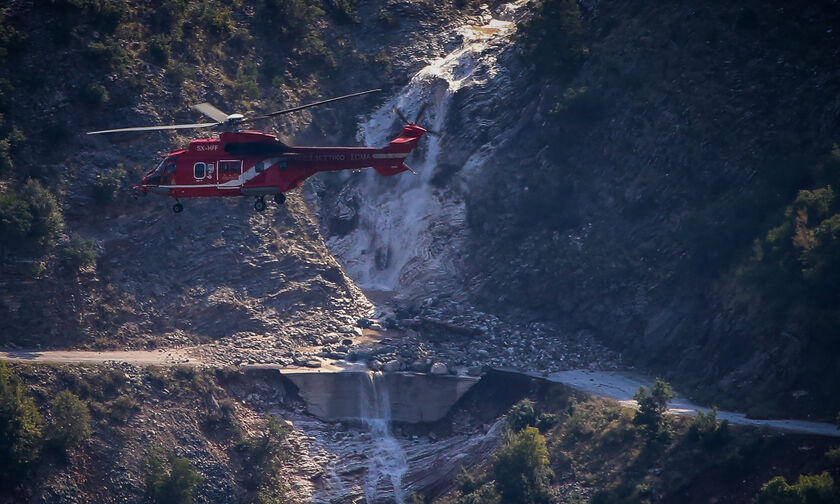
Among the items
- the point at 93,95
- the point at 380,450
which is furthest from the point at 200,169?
the point at 380,450

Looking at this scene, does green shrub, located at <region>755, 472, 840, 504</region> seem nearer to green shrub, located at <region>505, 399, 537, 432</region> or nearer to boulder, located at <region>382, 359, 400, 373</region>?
green shrub, located at <region>505, 399, 537, 432</region>

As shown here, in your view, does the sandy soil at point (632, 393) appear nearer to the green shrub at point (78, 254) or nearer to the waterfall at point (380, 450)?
the waterfall at point (380, 450)

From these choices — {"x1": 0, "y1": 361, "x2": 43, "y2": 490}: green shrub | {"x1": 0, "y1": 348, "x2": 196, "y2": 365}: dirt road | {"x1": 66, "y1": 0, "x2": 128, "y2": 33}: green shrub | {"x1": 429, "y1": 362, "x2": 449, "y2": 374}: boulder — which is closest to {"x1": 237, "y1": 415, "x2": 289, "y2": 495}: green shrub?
{"x1": 0, "y1": 348, "x2": 196, "y2": 365}: dirt road

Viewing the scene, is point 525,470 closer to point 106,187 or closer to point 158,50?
point 106,187

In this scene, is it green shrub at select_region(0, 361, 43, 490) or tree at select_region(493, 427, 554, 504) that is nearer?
green shrub at select_region(0, 361, 43, 490)

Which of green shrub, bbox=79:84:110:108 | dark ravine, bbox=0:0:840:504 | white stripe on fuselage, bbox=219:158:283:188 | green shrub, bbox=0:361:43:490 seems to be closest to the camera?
green shrub, bbox=0:361:43:490

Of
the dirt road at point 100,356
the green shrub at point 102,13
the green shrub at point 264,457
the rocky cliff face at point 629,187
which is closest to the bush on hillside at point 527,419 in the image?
the rocky cliff face at point 629,187
